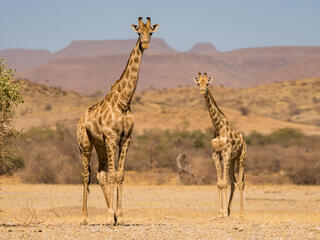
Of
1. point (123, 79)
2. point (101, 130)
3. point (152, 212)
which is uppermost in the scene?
point (123, 79)

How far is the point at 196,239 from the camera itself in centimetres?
1039

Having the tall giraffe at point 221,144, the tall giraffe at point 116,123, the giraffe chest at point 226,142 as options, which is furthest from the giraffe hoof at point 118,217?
the giraffe chest at point 226,142

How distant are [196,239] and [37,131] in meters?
38.8

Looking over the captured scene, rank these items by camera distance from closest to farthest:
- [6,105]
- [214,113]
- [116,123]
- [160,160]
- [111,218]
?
[111,218] < [116,123] < [6,105] < [214,113] < [160,160]

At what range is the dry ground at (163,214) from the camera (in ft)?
35.8

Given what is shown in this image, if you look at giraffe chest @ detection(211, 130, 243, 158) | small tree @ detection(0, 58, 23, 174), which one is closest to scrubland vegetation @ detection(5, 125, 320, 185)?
small tree @ detection(0, 58, 23, 174)

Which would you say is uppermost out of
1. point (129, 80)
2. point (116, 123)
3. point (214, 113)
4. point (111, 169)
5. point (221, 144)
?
point (129, 80)

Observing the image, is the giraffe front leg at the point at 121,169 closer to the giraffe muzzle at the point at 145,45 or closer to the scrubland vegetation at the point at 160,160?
the giraffe muzzle at the point at 145,45

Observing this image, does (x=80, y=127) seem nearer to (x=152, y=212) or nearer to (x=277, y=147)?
(x=152, y=212)

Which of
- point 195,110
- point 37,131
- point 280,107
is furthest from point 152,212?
point 280,107

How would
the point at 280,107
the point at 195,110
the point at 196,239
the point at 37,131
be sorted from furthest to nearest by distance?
the point at 280,107 → the point at 195,110 → the point at 37,131 → the point at 196,239

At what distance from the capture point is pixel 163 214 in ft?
61.7

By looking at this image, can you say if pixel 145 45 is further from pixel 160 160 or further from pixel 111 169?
pixel 160 160

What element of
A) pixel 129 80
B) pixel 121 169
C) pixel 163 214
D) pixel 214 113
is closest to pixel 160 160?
pixel 163 214
